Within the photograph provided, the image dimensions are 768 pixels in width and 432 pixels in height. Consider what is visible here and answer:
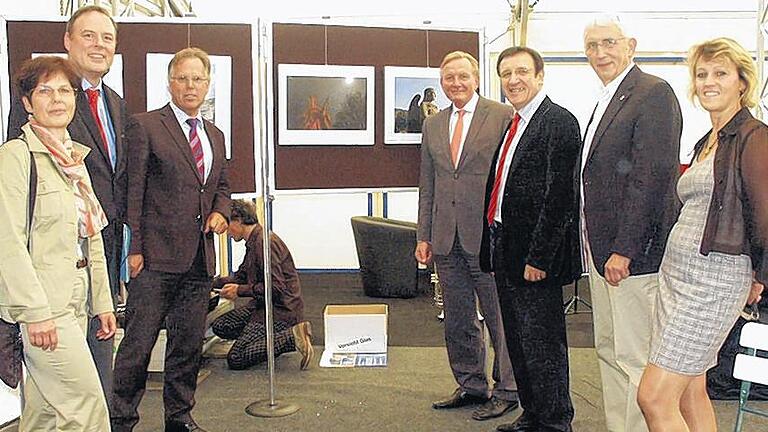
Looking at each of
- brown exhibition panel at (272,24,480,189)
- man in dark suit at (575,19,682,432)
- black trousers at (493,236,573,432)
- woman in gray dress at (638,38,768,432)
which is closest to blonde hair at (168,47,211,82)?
brown exhibition panel at (272,24,480,189)

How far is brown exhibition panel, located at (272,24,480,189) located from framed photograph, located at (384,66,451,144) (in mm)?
32

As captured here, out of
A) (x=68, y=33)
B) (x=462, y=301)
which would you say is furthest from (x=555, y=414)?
(x=68, y=33)

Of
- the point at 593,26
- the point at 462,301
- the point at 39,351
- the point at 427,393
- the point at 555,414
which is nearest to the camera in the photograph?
the point at 39,351

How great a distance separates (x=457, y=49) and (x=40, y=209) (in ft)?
7.95

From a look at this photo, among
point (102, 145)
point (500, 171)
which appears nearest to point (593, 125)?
point (500, 171)

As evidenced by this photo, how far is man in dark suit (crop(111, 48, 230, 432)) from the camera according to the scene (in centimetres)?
307

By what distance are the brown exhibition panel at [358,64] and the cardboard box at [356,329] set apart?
1.07m

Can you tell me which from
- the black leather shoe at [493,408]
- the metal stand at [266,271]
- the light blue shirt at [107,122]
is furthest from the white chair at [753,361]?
the light blue shirt at [107,122]

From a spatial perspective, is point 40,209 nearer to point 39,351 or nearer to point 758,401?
point 39,351

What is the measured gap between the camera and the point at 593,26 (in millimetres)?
2818

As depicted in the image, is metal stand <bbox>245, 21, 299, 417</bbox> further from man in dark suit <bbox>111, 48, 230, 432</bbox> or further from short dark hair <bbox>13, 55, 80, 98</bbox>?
short dark hair <bbox>13, 55, 80, 98</bbox>

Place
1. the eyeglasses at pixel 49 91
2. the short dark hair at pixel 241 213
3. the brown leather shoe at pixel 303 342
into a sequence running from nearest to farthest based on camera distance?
the eyeglasses at pixel 49 91
the brown leather shoe at pixel 303 342
the short dark hair at pixel 241 213

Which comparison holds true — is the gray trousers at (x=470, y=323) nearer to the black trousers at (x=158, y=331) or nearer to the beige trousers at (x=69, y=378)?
the black trousers at (x=158, y=331)

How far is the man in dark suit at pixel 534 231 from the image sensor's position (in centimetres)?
284
